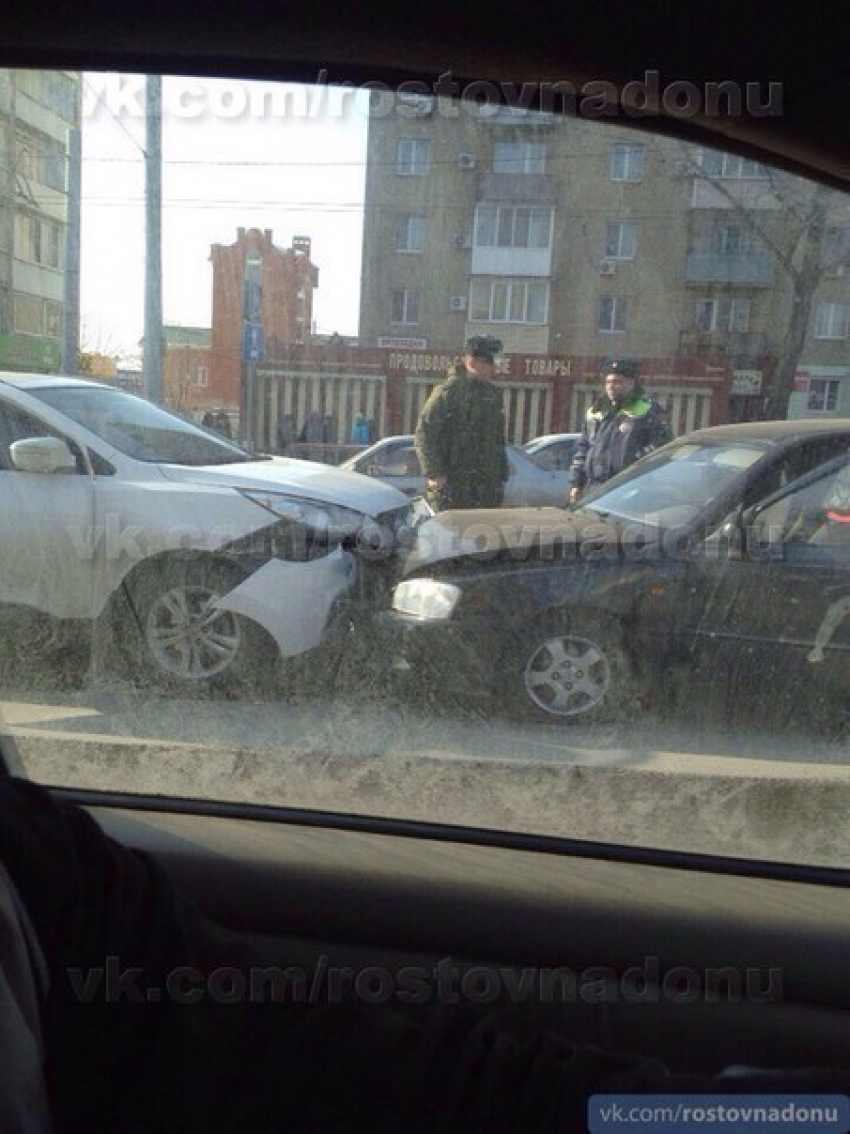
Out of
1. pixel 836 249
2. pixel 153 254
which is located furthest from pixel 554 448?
pixel 153 254

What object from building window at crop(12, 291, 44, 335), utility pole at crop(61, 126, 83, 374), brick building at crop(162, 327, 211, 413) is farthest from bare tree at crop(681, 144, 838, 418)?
building window at crop(12, 291, 44, 335)

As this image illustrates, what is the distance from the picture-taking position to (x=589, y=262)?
1.88m

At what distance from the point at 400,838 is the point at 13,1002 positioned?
1.05 m

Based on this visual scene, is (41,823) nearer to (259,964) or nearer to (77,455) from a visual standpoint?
(259,964)

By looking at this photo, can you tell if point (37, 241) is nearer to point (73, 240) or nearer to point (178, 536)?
point (73, 240)

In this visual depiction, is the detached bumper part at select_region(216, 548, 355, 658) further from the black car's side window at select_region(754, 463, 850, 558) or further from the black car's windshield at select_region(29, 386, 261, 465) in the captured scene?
the black car's side window at select_region(754, 463, 850, 558)

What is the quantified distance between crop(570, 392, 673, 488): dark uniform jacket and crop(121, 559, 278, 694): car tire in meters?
0.70

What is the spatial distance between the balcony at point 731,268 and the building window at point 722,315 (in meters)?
0.03

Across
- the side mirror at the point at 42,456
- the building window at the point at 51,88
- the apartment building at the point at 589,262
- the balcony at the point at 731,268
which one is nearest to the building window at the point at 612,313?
the apartment building at the point at 589,262

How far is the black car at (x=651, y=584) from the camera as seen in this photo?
1.92m

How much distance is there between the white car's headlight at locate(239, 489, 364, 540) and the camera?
2062 mm

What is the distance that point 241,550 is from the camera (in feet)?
7.19

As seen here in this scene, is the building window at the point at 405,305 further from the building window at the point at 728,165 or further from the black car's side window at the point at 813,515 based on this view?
the black car's side window at the point at 813,515

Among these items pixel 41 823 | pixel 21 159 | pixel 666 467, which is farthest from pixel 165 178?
pixel 41 823
